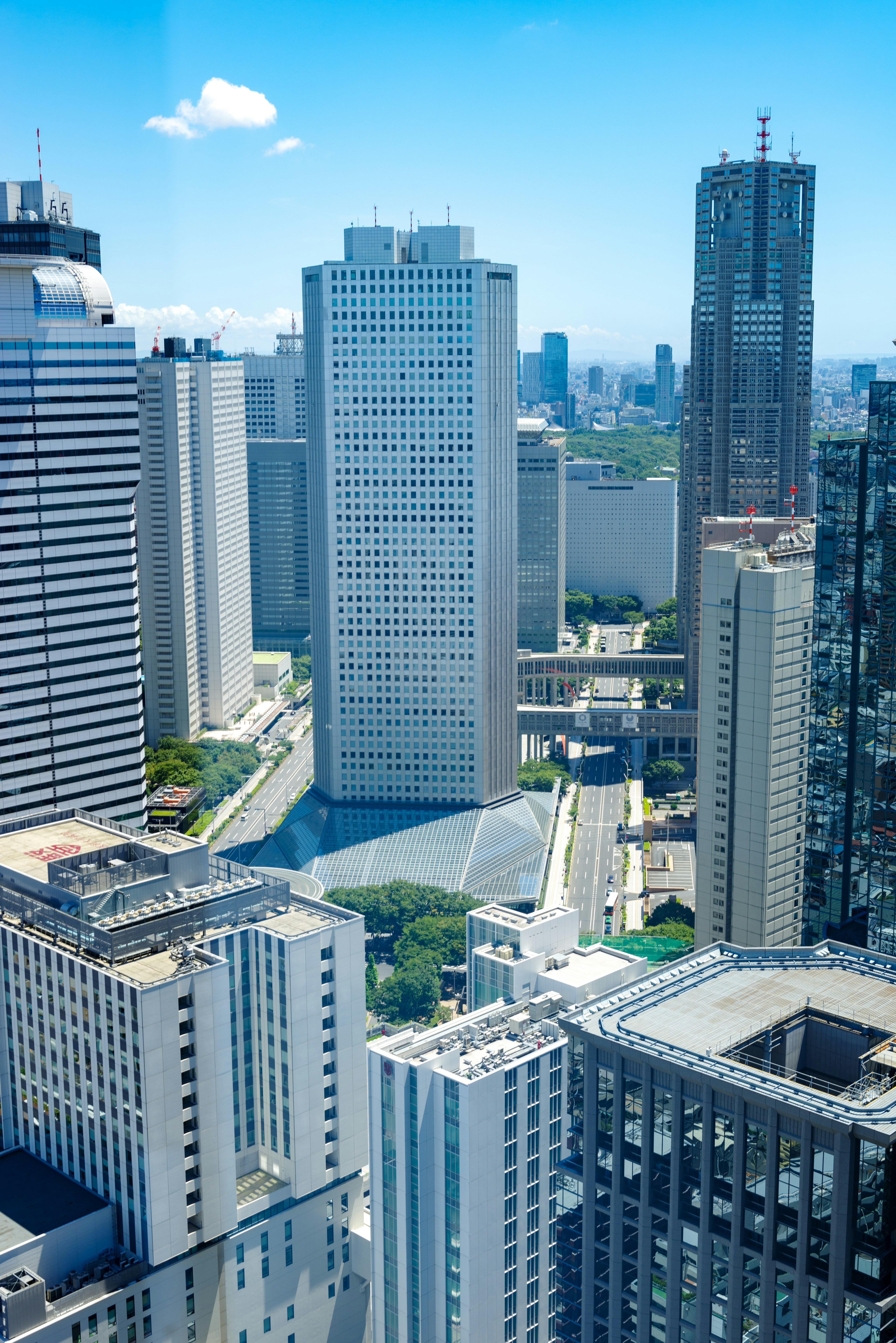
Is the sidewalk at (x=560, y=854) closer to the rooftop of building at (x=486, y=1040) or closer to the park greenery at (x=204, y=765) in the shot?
the park greenery at (x=204, y=765)

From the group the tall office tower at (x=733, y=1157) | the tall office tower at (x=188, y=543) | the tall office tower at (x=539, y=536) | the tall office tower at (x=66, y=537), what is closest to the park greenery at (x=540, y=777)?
the tall office tower at (x=188, y=543)

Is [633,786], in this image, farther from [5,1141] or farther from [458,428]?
[5,1141]

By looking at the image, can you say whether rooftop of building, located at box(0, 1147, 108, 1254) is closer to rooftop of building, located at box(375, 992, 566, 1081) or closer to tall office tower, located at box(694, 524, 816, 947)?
rooftop of building, located at box(375, 992, 566, 1081)

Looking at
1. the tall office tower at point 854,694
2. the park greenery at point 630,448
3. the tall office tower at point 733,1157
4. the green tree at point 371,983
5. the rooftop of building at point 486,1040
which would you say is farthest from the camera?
the park greenery at point 630,448

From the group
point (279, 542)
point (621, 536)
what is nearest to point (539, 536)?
point (279, 542)

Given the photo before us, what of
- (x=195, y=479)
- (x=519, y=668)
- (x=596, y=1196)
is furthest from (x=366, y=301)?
(x=596, y=1196)

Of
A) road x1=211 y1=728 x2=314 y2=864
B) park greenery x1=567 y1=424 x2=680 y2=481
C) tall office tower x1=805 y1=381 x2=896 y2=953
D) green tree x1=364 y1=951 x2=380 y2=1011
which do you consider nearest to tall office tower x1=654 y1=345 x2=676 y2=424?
park greenery x1=567 y1=424 x2=680 y2=481
